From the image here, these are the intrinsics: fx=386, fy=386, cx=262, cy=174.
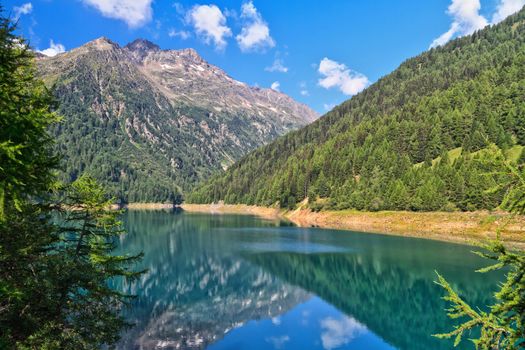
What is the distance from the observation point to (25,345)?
16.1 metres

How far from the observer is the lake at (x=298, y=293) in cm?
3938

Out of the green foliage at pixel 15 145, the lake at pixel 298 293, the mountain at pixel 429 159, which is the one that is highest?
the mountain at pixel 429 159

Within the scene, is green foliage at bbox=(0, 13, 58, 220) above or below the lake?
above

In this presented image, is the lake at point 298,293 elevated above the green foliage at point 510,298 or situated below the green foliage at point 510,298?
below

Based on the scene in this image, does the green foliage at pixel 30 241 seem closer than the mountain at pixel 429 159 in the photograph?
Yes

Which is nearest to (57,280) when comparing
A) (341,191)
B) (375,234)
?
(375,234)

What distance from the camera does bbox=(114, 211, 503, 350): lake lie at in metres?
39.4

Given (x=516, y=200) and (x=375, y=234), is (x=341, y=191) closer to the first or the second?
(x=375, y=234)

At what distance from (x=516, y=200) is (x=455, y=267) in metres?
63.0

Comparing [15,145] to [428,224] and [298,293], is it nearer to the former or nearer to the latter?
[298,293]

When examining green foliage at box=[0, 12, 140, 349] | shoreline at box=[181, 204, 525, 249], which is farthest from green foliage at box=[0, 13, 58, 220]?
shoreline at box=[181, 204, 525, 249]

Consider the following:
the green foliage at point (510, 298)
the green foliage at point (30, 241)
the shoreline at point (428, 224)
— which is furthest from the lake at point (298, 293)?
the green foliage at point (510, 298)

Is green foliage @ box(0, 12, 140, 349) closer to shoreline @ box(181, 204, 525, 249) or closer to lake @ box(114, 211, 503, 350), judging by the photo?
lake @ box(114, 211, 503, 350)

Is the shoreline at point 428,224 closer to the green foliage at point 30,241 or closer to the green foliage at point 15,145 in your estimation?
the green foliage at point 30,241
